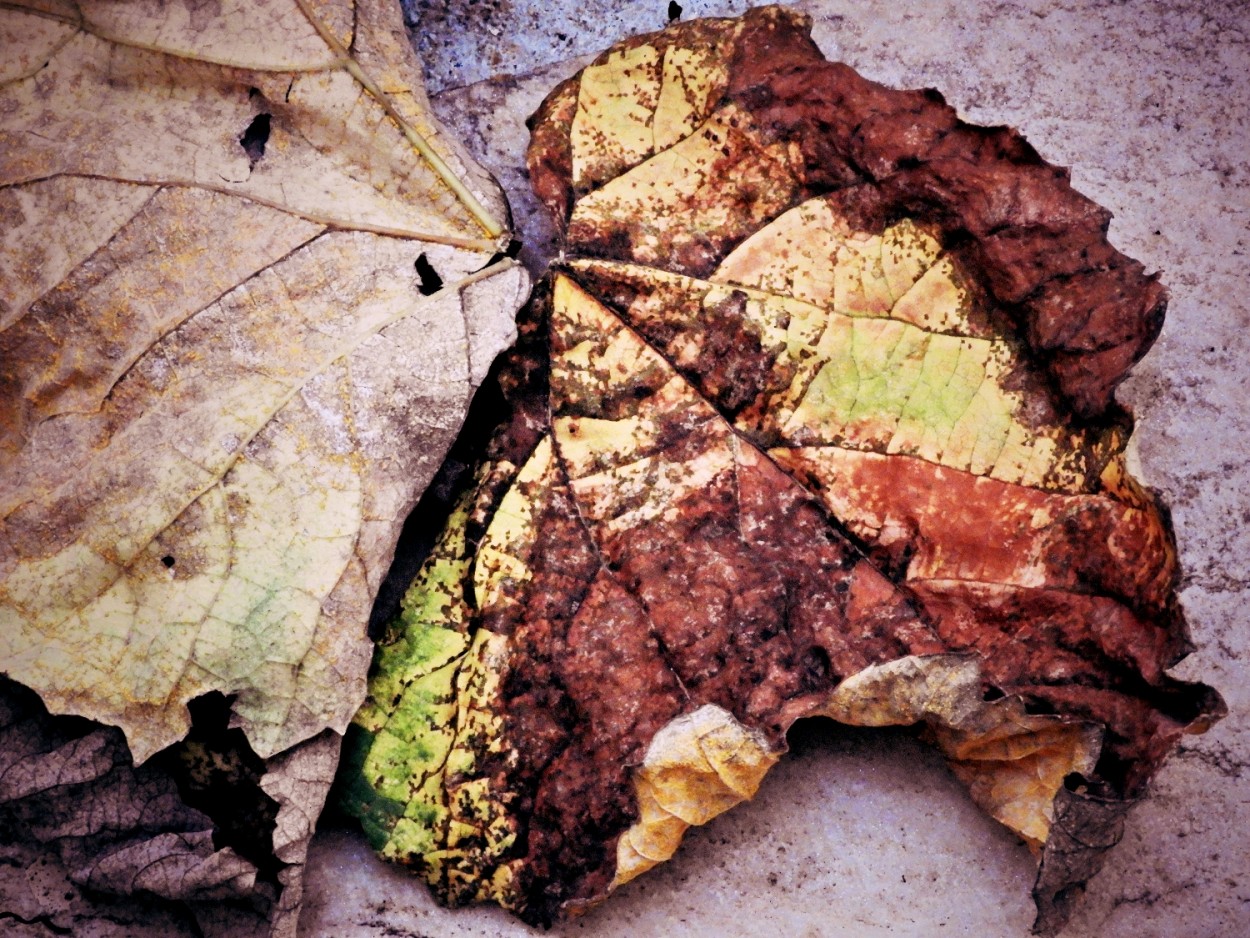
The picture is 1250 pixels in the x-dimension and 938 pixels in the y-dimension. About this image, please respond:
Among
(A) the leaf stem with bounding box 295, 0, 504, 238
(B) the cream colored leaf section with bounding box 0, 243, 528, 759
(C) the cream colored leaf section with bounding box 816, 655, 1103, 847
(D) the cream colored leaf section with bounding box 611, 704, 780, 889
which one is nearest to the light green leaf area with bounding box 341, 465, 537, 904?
(B) the cream colored leaf section with bounding box 0, 243, 528, 759

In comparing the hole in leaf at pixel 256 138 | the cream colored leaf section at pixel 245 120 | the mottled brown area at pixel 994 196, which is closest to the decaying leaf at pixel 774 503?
the mottled brown area at pixel 994 196

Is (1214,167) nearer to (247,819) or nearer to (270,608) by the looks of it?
(270,608)

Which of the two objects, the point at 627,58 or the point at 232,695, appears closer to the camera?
the point at 232,695

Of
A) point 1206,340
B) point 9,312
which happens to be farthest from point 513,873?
point 1206,340

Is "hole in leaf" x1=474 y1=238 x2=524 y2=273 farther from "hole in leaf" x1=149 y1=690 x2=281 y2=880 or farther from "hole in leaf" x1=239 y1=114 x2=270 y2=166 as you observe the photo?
"hole in leaf" x1=149 y1=690 x2=281 y2=880

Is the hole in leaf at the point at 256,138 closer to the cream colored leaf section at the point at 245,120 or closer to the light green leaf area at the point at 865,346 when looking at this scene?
the cream colored leaf section at the point at 245,120

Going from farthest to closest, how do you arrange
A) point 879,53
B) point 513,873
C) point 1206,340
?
point 879,53 → point 1206,340 → point 513,873

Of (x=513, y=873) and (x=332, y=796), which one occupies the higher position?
(x=332, y=796)
